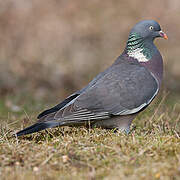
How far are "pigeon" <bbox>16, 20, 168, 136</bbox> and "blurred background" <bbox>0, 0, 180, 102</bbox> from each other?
13.8 ft

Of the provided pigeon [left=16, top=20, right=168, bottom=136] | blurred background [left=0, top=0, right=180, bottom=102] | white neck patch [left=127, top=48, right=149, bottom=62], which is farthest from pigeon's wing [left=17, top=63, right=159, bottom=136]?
blurred background [left=0, top=0, right=180, bottom=102]

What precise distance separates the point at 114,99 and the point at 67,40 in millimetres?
7055

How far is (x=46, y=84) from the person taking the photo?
9.77m

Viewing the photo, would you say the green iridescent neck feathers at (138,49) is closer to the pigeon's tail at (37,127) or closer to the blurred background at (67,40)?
the pigeon's tail at (37,127)

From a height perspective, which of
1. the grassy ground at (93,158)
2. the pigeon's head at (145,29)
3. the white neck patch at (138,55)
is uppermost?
the pigeon's head at (145,29)

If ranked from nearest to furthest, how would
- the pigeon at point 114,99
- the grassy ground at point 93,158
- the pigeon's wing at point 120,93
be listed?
the grassy ground at point 93,158, the pigeon at point 114,99, the pigeon's wing at point 120,93

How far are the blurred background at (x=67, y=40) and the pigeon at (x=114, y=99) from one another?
421cm

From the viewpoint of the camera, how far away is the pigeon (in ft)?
14.4

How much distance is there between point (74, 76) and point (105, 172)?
7091 millimetres

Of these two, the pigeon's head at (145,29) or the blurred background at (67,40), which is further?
the blurred background at (67,40)

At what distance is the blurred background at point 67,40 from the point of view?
32.1ft

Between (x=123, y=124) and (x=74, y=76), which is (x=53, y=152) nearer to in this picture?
(x=123, y=124)

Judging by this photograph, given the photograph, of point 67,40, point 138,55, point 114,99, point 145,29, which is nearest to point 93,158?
point 114,99

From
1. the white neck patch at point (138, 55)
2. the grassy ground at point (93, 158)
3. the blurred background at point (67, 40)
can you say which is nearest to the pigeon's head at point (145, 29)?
the white neck patch at point (138, 55)
